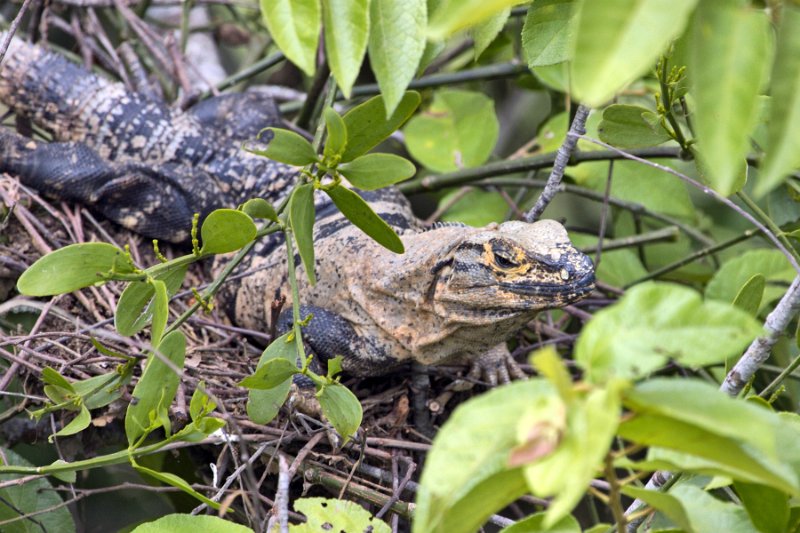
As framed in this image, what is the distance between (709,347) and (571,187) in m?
2.75

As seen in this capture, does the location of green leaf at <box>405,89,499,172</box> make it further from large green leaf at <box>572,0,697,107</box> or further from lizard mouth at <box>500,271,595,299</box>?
large green leaf at <box>572,0,697,107</box>

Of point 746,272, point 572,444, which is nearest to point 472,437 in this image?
point 572,444

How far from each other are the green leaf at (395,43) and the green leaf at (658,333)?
1.86 feet

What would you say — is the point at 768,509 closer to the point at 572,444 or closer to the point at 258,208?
the point at 572,444

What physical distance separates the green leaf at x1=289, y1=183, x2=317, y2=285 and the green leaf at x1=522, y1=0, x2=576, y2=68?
67 cm

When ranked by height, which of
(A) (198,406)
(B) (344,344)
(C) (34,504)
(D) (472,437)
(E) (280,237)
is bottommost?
(C) (34,504)

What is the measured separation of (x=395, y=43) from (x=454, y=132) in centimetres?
246

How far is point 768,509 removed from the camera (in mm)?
1629

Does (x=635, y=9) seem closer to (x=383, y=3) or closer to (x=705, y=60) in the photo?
(x=705, y=60)

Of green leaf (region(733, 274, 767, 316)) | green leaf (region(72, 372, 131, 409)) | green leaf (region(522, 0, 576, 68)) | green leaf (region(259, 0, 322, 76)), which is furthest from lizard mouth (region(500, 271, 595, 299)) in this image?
green leaf (region(259, 0, 322, 76))

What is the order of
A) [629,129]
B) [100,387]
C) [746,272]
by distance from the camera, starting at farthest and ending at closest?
[746,272], [629,129], [100,387]

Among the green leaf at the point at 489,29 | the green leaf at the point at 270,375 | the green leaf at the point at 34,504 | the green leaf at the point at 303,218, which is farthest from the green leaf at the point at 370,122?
the green leaf at the point at 34,504

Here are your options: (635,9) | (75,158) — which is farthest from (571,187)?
(635,9)

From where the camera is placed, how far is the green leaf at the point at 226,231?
209 centimetres
